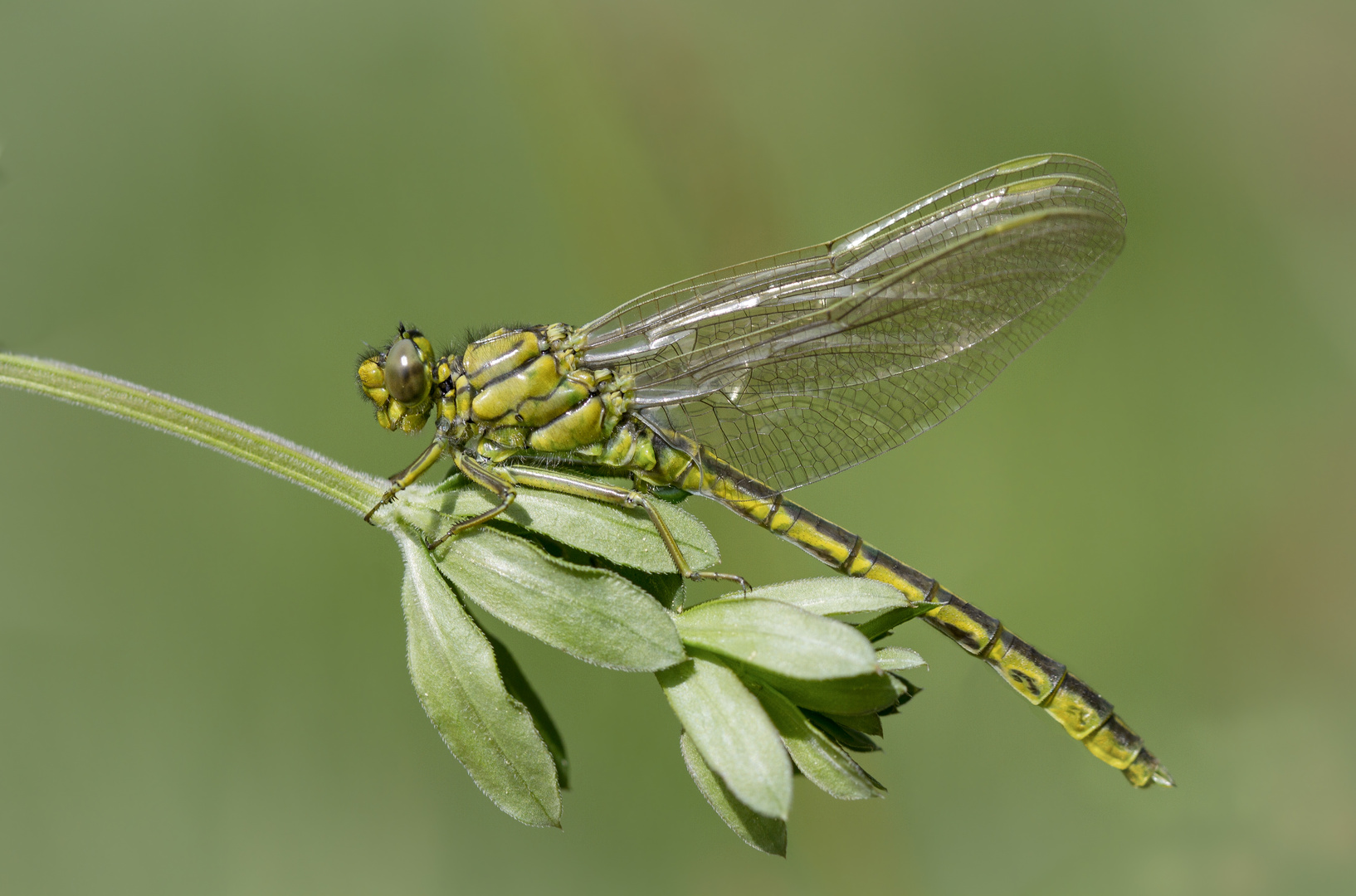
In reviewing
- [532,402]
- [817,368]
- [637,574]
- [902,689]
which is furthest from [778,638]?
[817,368]

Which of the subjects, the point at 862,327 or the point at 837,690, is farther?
the point at 862,327

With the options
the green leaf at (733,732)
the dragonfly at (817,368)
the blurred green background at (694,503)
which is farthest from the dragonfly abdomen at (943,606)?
the blurred green background at (694,503)

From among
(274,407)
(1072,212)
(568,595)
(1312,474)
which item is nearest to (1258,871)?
(1312,474)

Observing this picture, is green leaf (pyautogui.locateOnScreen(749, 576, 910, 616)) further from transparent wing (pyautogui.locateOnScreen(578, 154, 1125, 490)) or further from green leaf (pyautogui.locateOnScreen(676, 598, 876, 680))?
transparent wing (pyautogui.locateOnScreen(578, 154, 1125, 490))

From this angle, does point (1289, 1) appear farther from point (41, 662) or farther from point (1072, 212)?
point (41, 662)

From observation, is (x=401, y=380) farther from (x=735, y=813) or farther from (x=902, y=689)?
(x=902, y=689)

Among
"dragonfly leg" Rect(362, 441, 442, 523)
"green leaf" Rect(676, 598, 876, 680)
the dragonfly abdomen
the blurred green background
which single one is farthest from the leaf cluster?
the blurred green background

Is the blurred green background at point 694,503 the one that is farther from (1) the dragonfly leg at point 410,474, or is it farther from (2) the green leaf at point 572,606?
(2) the green leaf at point 572,606
